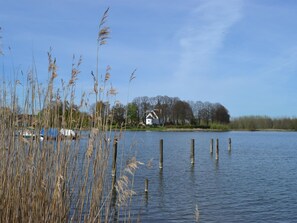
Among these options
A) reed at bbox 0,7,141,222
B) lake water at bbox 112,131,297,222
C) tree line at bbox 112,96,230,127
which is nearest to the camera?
reed at bbox 0,7,141,222

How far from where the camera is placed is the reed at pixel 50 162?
4.04 metres

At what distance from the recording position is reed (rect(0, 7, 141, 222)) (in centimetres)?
404

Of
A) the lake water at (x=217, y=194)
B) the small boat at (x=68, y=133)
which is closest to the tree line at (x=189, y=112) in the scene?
the lake water at (x=217, y=194)

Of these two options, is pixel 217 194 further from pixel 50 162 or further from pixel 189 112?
pixel 189 112

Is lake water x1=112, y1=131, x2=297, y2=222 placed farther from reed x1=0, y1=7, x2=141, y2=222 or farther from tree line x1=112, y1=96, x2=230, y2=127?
tree line x1=112, y1=96, x2=230, y2=127

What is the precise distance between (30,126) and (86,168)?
87 cm

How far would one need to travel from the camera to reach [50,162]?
4.21 metres

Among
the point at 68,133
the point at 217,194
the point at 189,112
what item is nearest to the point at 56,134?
the point at 68,133

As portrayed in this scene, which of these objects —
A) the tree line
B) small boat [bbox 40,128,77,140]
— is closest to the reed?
small boat [bbox 40,128,77,140]

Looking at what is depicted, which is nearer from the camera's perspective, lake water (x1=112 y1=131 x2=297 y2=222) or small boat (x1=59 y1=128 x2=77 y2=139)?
small boat (x1=59 y1=128 x2=77 y2=139)

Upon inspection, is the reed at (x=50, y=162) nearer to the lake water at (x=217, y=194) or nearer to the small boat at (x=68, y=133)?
the small boat at (x=68, y=133)

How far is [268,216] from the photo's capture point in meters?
12.4

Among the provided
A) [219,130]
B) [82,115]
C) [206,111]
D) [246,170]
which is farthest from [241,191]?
[206,111]

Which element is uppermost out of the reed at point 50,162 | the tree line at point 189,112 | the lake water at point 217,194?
the tree line at point 189,112
